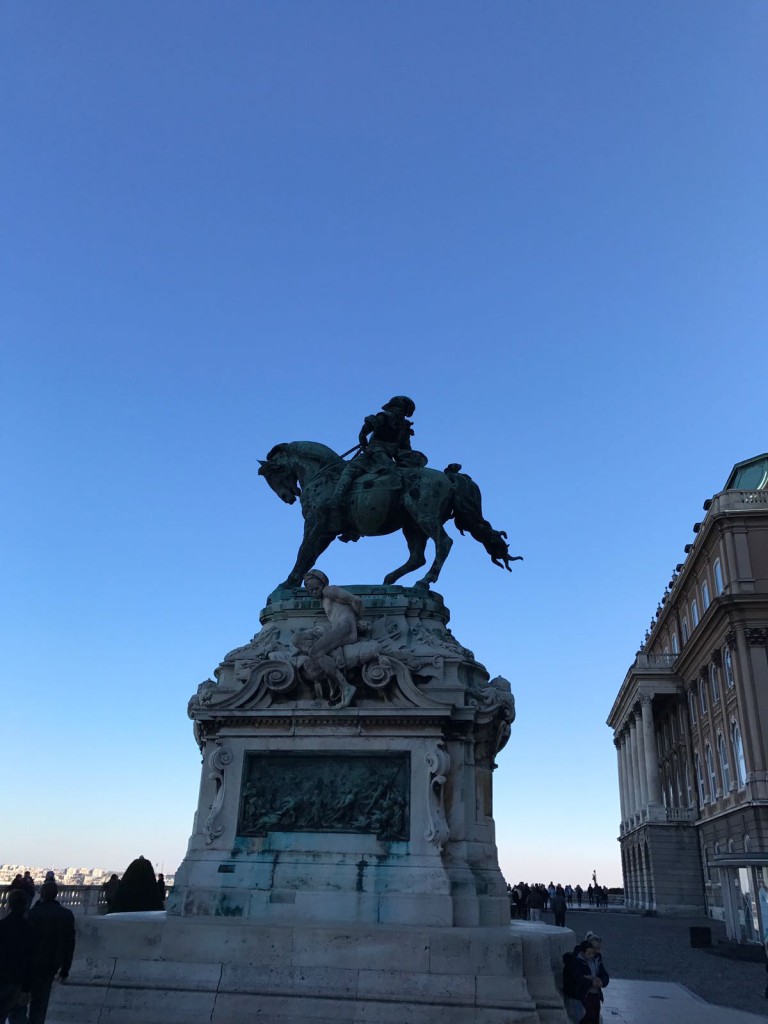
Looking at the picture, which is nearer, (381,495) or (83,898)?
(381,495)

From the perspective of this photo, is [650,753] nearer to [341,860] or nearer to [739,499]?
[739,499]

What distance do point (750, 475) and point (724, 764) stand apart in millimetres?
18215

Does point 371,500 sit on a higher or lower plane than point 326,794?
higher

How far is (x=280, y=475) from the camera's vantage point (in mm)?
13359

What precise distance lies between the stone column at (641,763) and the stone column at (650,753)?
3.05 ft

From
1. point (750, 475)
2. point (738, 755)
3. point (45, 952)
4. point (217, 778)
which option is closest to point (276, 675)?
point (217, 778)

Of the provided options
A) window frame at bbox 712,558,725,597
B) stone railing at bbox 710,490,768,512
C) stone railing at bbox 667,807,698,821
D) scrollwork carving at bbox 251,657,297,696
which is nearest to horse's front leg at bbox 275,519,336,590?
scrollwork carving at bbox 251,657,297,696

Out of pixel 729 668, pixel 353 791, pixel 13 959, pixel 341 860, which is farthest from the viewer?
pixel 729 668

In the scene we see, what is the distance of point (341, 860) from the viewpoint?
31.0 ft

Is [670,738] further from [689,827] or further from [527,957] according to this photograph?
[527,957]

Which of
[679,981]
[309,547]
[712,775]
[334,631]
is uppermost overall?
[712,775]

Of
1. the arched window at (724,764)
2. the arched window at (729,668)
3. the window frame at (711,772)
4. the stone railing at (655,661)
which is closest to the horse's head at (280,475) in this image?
the arched window at (729,668)

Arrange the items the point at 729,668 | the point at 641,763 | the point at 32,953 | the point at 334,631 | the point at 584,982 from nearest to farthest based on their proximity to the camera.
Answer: the point at 32,953
the point at 584,982
the point at 334,631
the point at 729,668
the point at 641,763

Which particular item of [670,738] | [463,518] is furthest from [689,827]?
[463,518]
